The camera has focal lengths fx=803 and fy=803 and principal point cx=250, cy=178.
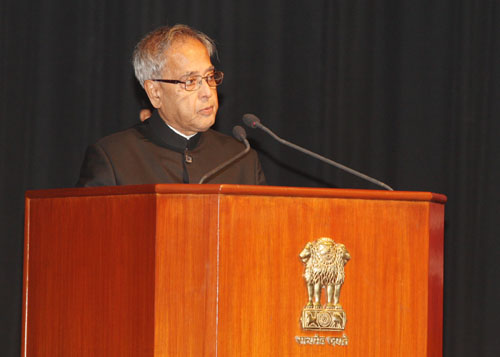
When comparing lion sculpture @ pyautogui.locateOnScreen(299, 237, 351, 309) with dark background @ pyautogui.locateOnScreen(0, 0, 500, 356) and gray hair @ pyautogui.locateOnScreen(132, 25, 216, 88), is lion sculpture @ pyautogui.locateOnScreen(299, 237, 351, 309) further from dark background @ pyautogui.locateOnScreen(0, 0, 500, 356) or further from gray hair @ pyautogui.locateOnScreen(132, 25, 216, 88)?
dark background @ pyautogui.locateOnScreen(0, 0, 500, 356)

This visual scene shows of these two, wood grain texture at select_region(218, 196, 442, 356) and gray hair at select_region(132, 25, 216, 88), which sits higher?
gray hair at select_region(132, 25, 216, 88)

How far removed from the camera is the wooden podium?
181 centimetres

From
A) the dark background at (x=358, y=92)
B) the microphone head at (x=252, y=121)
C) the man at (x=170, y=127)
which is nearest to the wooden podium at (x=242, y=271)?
the microphone head at (x=252, y=121)

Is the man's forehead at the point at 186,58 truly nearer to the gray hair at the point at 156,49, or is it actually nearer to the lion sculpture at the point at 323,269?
the gray hair at the point at 156,49

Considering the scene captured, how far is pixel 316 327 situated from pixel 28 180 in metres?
2.00

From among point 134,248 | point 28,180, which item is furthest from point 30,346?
point 28,180

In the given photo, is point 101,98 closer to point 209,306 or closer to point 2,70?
point 2,70

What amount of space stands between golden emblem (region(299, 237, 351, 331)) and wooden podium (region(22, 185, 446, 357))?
0.04 ft

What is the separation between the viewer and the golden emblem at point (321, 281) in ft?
6.07

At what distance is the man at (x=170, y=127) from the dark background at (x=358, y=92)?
2.56 feet

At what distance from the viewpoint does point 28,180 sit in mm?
3479

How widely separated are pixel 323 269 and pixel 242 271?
0.19 m

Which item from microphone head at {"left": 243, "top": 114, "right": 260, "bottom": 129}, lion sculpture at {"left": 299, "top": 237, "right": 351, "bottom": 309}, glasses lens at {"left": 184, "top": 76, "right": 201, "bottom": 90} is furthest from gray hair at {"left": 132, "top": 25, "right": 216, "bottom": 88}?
lion sculpture at {"left": 299, "top": 237, "right": 351, "bottom": 309}

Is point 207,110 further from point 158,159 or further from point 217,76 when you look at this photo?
point 158,159
